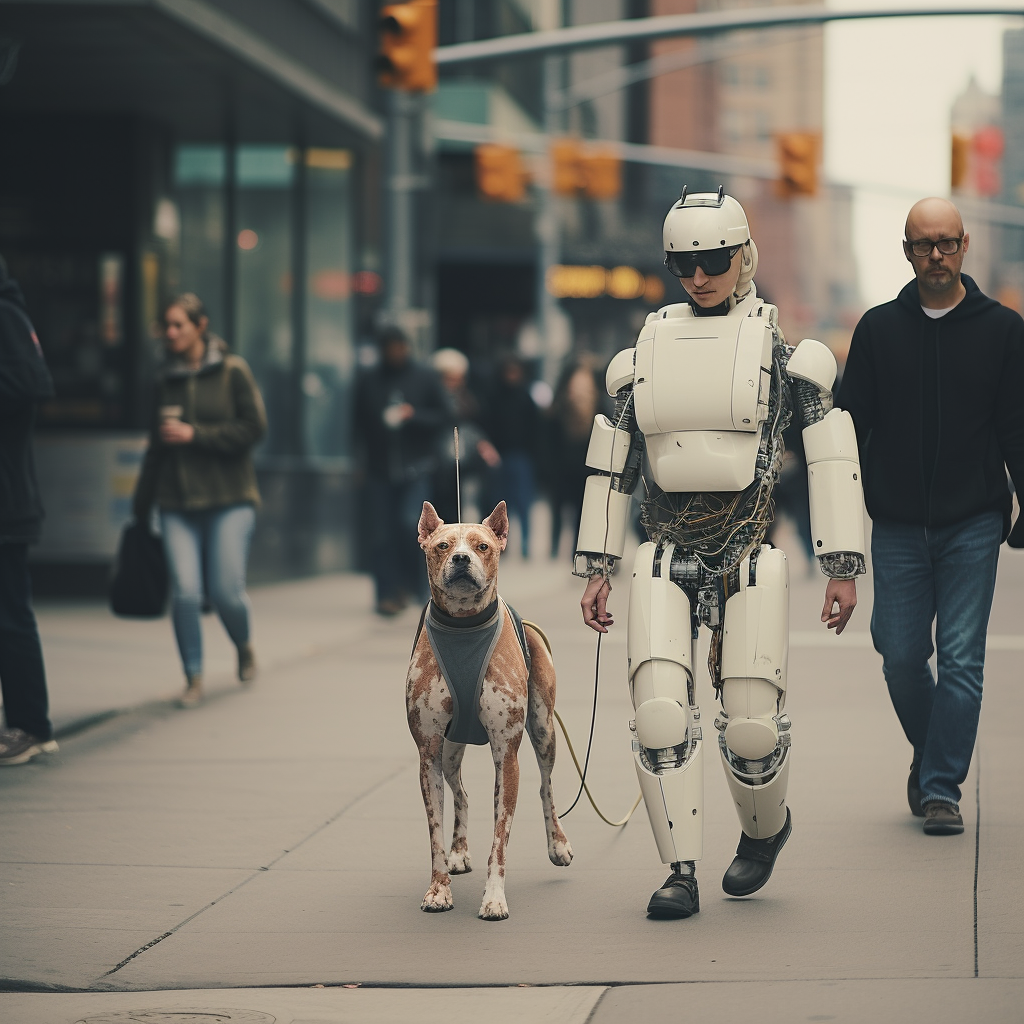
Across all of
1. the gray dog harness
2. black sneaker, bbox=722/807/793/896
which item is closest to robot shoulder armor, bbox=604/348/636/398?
the gray dog harness

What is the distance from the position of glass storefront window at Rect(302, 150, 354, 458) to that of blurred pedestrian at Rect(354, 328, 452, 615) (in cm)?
403

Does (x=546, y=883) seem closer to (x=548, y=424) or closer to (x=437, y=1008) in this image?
(x=437, y=1008)

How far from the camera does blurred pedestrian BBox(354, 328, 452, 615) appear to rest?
1358 centimetres

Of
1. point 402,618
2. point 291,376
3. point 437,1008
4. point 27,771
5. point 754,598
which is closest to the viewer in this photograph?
point 437,1008

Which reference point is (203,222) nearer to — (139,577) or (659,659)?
(139,577)

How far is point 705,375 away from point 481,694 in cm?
113

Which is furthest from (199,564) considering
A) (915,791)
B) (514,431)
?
(514,431)

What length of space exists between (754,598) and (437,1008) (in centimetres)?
152

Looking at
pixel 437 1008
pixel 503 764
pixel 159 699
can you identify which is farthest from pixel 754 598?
pixel 159 699

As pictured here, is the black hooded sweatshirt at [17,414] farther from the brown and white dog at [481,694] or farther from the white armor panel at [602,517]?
the white armor panel at [602,517]

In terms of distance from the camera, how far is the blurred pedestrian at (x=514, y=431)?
63.6 feet

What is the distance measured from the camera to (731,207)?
5.54 meters

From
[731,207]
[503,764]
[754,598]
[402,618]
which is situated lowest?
[402,618]

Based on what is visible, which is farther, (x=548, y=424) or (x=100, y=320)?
(x=548, y=424)
